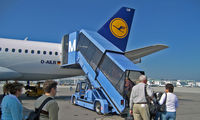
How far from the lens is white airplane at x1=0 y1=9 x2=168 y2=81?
1388 cm

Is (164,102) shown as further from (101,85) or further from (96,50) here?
(96,50)

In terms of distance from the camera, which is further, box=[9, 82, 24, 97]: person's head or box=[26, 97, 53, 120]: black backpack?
box=[9, 82, 24, 97]: person's head

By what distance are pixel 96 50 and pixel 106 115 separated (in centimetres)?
386

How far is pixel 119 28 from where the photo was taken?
15.8 meters

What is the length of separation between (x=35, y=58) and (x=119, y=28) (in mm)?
7553

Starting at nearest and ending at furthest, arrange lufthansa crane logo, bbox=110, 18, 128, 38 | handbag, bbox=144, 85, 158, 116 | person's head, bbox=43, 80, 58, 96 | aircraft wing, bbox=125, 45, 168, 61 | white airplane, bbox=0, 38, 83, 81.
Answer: person's head, bbox=43, 80, 58, 96 → handbag, bbox=144, 85, 158, 116 → aircraft wing, bbox=125, 45, 168, 61 → white airplane, bbox=0, 38, 83, 81 → lufthansa crane logo, bbox=110, 18, 128, 38

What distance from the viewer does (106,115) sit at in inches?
346

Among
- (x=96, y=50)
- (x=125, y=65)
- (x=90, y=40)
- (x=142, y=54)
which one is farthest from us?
(x=142, y=54)

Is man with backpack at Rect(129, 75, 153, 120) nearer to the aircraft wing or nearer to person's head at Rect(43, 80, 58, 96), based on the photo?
person's head at Rect(43, 80, 58, 96)

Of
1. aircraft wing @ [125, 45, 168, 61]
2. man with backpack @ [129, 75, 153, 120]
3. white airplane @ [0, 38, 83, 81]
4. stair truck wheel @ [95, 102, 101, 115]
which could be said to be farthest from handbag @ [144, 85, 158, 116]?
white airplane @ [0, 38, 83, 81]

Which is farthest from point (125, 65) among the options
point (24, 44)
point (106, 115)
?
point (24, 44)

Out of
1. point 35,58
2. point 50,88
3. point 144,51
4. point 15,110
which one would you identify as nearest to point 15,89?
point 15,110

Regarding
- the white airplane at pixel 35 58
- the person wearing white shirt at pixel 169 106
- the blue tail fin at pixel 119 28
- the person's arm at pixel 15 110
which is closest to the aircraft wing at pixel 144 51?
the white airplane at pixel 35 58

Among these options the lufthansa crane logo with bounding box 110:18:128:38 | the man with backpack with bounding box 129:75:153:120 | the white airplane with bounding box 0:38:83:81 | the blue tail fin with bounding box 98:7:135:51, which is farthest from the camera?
the lufthansa crane logo with bounding box 110:18:128:38
